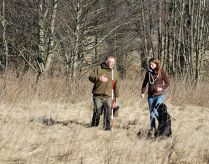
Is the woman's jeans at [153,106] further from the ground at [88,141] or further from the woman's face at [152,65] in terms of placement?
the woman's face at [152,65]

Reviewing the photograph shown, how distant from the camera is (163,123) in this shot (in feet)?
25.4

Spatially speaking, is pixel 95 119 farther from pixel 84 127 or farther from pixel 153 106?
pixel 153 106

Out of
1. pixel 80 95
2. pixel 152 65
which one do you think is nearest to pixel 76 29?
pixel 80 95

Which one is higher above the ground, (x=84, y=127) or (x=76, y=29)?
(x=76, y=29)

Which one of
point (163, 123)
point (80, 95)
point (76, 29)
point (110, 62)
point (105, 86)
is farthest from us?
point (76, 29)

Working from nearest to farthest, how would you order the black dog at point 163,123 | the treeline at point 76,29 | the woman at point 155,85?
the black dog at point 163,123
the woman at point 155,85
the treeline at point 76,29

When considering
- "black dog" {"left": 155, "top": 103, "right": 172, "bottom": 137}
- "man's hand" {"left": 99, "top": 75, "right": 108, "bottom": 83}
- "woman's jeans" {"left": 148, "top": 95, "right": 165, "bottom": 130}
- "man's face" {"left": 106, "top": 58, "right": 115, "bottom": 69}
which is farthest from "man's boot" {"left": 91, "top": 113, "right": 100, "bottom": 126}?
"black dog" {"left": 155, "top": 103, "right": 172, "bottom": 137}

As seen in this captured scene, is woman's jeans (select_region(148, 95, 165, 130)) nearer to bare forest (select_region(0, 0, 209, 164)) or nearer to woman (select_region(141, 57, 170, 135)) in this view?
woman (select_region(141, 57, 170, 135))

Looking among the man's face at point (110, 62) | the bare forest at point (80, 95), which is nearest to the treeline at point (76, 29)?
the bare forest at point (80, 95)

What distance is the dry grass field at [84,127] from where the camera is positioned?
6.15m

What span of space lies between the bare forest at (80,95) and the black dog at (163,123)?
153 millimetres

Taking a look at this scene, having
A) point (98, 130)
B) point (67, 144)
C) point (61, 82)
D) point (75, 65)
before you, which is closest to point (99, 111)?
point (98, 130)

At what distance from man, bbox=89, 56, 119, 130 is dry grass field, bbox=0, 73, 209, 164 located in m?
0.39

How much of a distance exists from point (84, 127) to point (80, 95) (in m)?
4.40
